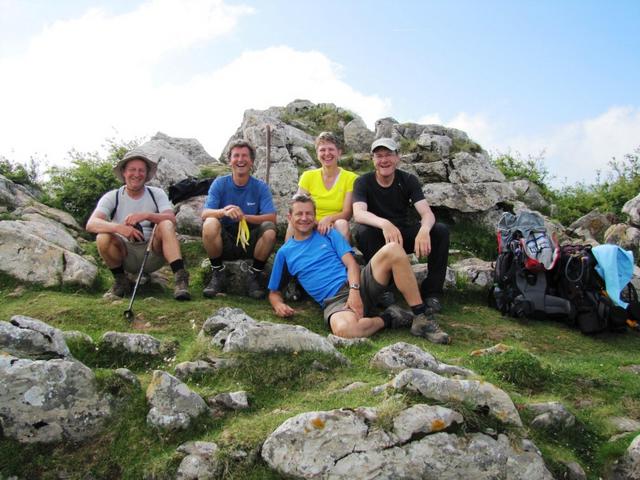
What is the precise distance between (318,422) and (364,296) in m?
3.94

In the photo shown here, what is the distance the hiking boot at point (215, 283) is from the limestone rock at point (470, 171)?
8.20 meters

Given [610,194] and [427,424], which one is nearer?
[427,424]

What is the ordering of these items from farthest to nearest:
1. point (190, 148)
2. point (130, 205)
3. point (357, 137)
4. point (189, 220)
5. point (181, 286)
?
1. point (357, 137)
2. point (190, 148)
3. point (189, 220)
4. point (130, 205)
5. point (181, 286)

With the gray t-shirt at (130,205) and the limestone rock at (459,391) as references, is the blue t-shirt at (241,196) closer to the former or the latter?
the gray t-shirt at (130,205)

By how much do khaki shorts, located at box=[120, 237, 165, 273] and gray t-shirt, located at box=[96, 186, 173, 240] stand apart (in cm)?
26

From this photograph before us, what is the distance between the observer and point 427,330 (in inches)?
328

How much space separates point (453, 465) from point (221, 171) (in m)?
13.8

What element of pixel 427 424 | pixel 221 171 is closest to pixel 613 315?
pixel 427 424

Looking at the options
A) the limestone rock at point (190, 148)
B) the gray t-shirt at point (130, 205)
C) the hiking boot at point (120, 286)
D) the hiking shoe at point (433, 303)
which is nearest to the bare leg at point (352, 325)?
the hiking shoe at point (433, 303)

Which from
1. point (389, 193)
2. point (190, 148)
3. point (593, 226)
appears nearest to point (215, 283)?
point (389, 193)

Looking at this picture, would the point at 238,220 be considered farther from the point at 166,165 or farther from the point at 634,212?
the point at 634,212

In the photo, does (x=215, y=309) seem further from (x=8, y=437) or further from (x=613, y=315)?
(x=613, y=315)

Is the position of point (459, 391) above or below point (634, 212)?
below

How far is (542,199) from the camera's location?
18156mm
